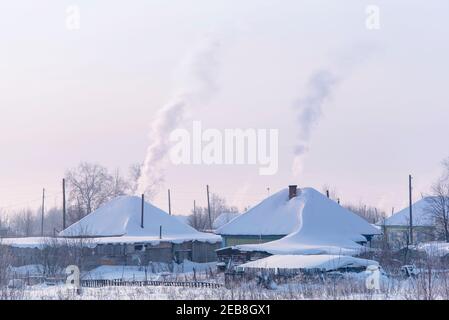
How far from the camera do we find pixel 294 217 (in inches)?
1609

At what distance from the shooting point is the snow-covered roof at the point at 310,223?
121 ft

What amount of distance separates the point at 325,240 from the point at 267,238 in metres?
3.84

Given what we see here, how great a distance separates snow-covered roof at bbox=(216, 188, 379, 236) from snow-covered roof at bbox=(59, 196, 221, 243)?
270 cm

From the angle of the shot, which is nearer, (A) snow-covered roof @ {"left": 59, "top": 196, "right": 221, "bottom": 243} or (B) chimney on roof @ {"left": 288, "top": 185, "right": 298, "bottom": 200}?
(B) chimney on roof @ {"left": 288, "top": 185, "right": 298, "bottom": 200}

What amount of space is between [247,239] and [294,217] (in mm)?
3063

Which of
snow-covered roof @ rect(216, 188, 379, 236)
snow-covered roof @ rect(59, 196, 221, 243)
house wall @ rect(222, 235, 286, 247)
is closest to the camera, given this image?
snow-covered roof @ rect(216, 188, 379, 236)

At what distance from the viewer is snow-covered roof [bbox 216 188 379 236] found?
40375 mm

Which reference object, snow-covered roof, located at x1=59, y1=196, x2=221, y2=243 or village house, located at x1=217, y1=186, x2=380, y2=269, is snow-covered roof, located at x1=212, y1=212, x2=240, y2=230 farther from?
village house, located at x1=217, y1=186, x2=380, y2=269

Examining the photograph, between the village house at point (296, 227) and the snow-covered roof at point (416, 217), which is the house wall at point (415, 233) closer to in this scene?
the snow-covered roof at point (416, 217)

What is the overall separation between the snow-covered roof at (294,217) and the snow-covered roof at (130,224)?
2702 millimetres

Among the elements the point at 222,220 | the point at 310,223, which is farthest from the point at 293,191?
the point at 222,220

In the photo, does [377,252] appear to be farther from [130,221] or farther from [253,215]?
[130,221]

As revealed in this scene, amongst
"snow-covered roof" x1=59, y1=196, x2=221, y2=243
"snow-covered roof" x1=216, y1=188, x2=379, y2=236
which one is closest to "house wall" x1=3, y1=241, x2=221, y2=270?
"snow-covered roof" x1=59, y1=196, x2=221, y2=243
